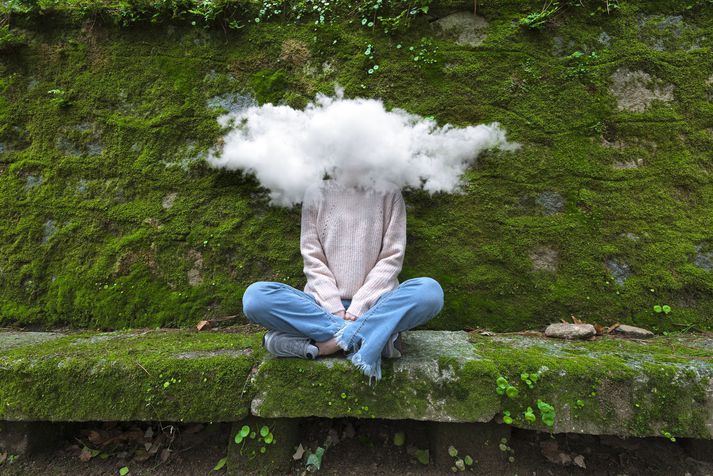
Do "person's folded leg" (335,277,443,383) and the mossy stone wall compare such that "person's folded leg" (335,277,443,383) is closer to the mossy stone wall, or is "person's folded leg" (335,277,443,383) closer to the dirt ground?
the dirt ground

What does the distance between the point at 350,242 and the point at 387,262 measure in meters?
0.27

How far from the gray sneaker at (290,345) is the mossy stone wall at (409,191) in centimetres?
82

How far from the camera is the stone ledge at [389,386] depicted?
176cm

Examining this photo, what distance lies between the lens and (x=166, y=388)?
6.27 feet

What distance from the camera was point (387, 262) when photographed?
227 cm

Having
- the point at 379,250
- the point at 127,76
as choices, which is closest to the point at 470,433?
the point at 379,250

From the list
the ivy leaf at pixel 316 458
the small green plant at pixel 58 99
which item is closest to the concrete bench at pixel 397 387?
the ivy leaf at pixel 316 458

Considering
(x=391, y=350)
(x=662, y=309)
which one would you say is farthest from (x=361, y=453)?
(x=662, y=309)

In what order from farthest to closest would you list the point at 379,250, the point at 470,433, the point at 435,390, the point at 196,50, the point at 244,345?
the point at 196,50
the point at 379,250
the point at 244,345
the point at 470,433
the point at 435,390

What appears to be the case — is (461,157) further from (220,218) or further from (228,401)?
(228,401)

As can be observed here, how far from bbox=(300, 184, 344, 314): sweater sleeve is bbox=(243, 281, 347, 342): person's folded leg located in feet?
0.56

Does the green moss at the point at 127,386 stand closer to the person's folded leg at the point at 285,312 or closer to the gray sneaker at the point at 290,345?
the gray sneaker at the point at 290,345

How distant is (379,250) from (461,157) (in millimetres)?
984

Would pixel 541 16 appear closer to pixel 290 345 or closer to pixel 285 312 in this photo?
pixel 285 312
